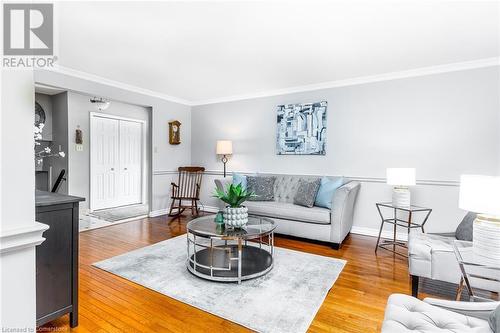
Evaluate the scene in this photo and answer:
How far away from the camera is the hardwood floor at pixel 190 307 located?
1724 millimetres

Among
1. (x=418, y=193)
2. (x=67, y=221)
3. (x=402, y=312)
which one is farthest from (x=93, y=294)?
(x=418, y=193)

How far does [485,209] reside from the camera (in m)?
1.51

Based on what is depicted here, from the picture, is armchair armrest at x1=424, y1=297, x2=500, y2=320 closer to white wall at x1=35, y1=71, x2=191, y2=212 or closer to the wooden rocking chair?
the wooden rocking chair

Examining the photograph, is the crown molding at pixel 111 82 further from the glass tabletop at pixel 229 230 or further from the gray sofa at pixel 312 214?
the glass tabletop at pixel 229 230

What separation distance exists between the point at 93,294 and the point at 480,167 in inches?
169

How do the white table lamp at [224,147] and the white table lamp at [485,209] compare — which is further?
the white table lamp at [224,147]

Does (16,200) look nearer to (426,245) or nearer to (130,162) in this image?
(426,245)

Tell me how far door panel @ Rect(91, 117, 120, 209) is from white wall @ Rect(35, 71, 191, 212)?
120cm

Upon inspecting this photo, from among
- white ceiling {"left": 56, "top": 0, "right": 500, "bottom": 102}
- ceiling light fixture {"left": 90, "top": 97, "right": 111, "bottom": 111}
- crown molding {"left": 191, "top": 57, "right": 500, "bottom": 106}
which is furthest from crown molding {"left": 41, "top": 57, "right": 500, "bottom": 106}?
ceiling light fixture {"left": 90, "top": 97, "right": 111, "bottom": 111}

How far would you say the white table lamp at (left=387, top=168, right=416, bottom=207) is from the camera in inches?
120

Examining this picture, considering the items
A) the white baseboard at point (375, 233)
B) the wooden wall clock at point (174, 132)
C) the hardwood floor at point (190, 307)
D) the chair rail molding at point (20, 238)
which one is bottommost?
the hardwood floor at point (190, 307)

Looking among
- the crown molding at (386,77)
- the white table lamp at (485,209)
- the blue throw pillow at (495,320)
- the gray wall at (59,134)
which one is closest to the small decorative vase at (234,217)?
the white table lamp at (485,209)

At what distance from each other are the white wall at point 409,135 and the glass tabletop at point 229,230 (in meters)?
1.85

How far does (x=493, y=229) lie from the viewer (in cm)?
150
